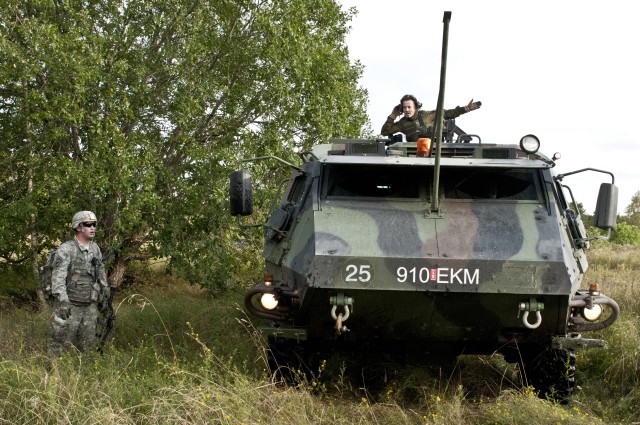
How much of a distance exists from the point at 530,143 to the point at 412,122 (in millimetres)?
2178

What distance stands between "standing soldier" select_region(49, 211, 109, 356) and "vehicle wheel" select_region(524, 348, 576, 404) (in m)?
3.77

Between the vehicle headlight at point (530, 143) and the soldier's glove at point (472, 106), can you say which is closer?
the vehicle headlight at point (530, 143)

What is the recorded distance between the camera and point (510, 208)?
6.48m

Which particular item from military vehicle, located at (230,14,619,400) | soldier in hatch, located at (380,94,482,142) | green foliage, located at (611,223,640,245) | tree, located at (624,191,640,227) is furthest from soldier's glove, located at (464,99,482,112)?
tree, located at (624,191,640,227)

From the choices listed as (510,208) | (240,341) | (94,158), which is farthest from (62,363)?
(94,158)

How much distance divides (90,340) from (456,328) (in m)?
3.31

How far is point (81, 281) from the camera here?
24.5 feet

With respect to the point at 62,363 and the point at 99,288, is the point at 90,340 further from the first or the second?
the point at 62,363

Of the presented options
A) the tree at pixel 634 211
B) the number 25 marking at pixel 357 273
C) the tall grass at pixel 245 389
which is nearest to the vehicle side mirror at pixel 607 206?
the tall grass at pixel 245 389

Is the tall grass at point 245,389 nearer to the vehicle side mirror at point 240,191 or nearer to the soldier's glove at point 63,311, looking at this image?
the soldier's glove at point 63,311

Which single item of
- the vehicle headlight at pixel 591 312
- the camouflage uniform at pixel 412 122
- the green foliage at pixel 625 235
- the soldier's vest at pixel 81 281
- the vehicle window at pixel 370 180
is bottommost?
the green foliage at pixel 625 235

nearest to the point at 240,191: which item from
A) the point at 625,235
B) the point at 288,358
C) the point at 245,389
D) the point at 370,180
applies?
the point at 370,180

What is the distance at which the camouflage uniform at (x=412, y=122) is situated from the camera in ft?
28.2

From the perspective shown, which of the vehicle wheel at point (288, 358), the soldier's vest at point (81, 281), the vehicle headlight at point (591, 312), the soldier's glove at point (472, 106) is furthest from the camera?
the soldier's glove at point (472, 106)
